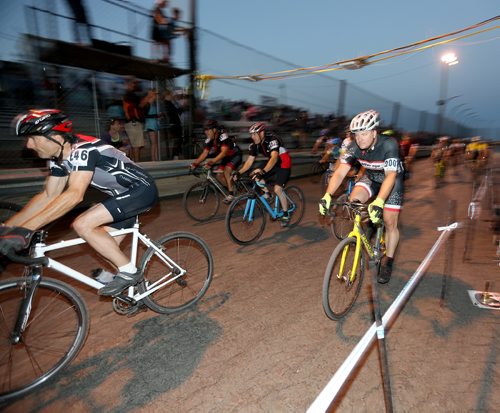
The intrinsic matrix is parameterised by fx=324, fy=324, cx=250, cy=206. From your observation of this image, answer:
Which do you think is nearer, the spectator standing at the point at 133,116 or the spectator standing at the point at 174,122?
the spectator standing at the point at 133,116

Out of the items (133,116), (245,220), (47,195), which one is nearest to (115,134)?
(133,116)

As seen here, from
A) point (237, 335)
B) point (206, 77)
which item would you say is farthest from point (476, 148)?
point (237, 335)

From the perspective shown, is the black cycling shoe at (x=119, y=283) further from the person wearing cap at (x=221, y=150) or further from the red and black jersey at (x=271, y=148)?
the person wearing cap at (x=221, y=150)

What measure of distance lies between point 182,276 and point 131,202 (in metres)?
1.06

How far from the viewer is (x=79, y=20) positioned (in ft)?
23.6

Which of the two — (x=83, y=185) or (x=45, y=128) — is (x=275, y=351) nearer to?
(x=83, y=185)

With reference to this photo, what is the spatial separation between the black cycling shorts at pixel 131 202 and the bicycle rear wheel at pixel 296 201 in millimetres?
3983

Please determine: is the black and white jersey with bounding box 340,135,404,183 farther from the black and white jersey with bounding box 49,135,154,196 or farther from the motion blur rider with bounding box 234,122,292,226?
the black and white jersey with bounding box 49,135,154,196

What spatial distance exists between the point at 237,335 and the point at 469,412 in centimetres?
186

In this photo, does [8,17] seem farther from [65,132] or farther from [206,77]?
[65,132]

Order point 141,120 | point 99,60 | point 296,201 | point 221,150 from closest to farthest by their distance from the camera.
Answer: point 296,201
point 221,150
point 99,60
point 141,120

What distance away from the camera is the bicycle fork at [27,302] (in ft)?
7.80

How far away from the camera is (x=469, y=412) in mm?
2236

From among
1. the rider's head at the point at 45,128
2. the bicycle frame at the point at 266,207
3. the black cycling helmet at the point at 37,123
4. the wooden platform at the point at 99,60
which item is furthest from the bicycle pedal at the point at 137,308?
the wooden platform at the point at 99,60
